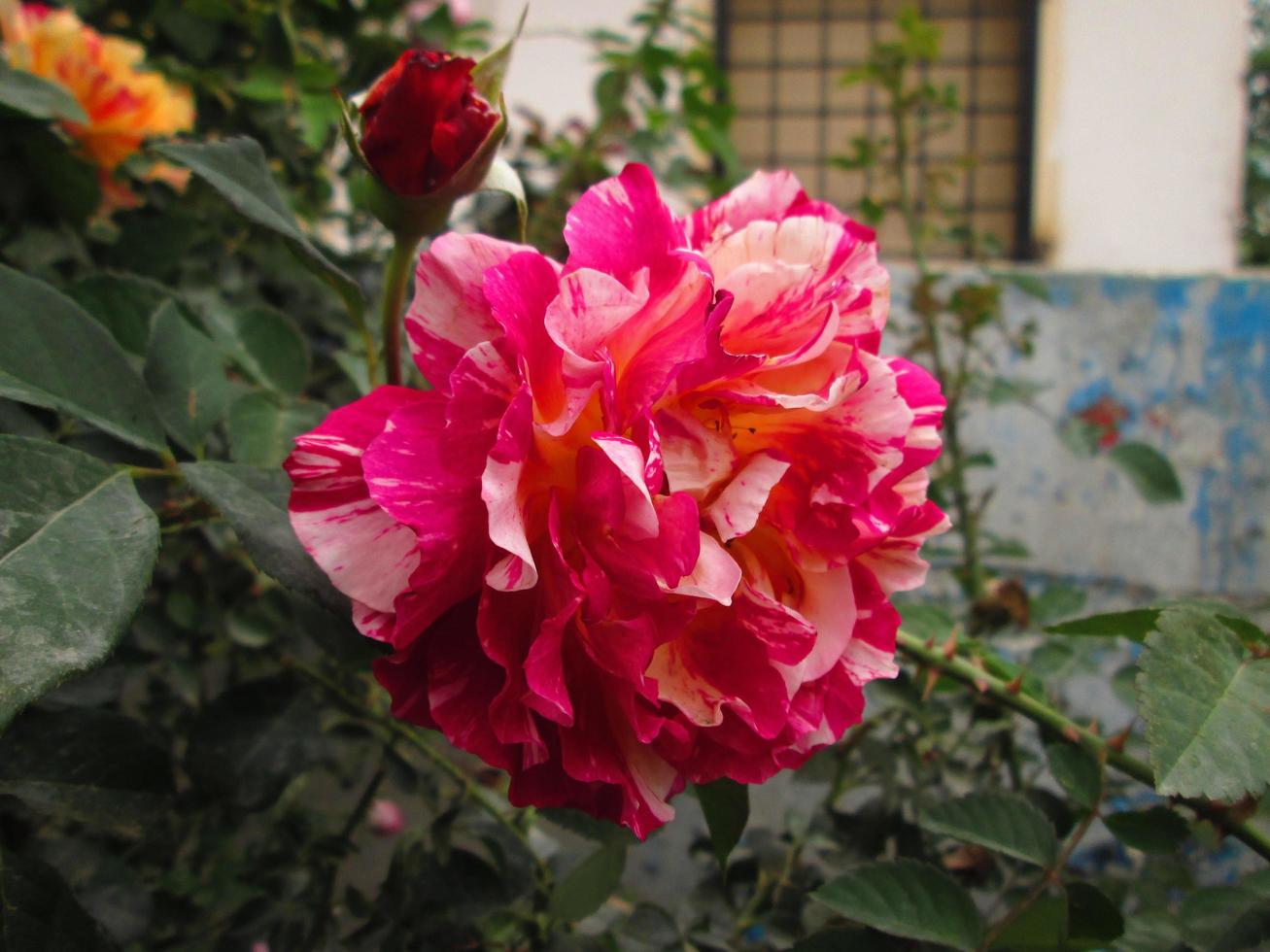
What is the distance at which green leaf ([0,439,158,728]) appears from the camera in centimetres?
21

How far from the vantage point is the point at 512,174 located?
33cm

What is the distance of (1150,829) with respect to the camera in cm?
35

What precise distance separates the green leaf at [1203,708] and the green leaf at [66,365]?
0.34 m

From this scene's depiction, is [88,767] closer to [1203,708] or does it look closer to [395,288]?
[395,288]

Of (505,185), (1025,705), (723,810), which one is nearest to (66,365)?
(505,185)

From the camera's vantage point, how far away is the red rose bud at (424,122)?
11.1 inches

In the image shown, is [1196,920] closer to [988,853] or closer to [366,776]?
→ [988,853]

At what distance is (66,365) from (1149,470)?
80cm

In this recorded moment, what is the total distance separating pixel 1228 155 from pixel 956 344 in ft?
4.81

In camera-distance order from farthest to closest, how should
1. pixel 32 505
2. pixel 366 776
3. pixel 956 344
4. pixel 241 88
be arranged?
1. pixel 956 344
2. pixel 366 776
3. pixel 241 88
4. pixel 32 505

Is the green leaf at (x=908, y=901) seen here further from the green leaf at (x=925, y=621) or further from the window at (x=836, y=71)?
the window at (x=836, y=71)

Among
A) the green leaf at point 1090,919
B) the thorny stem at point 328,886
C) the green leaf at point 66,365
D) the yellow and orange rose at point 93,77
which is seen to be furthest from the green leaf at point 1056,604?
the yellow and orange rose at point 93,77

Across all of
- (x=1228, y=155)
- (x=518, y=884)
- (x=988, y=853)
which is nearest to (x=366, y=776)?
(x=518, y=884)

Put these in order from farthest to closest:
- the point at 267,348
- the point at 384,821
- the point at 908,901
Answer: the point at 384,821
the point at 267,348
the point at 908,901
